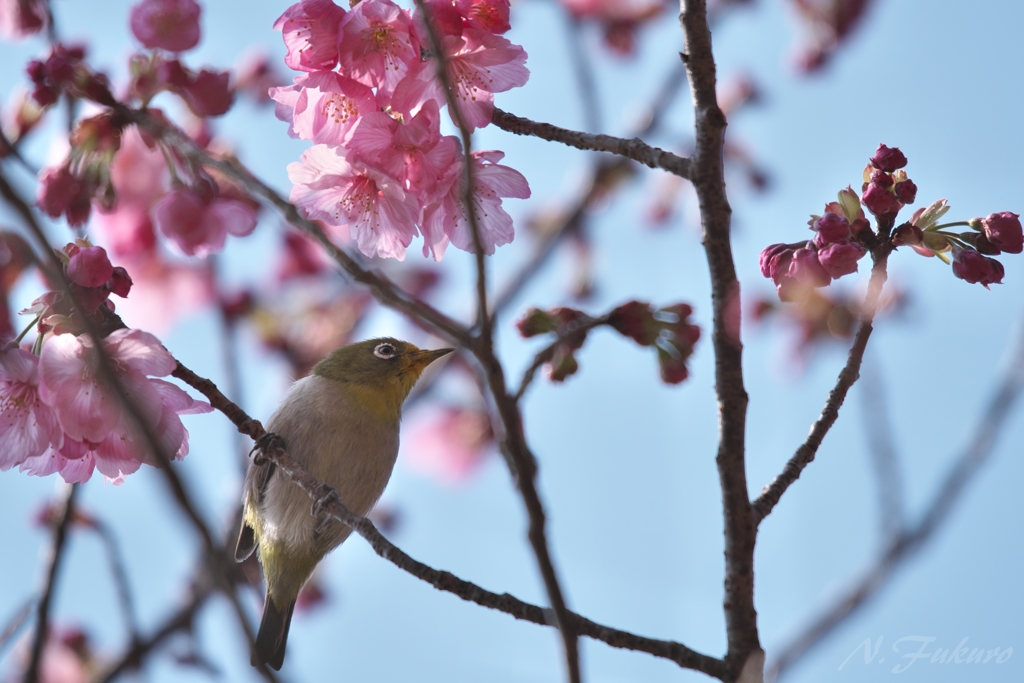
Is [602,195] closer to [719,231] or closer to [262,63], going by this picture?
[262,63]

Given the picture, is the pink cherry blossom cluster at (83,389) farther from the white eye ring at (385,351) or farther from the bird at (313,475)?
the white eye ring at (385,351)

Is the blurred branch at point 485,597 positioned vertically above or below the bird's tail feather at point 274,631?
below

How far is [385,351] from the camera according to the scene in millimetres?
4598

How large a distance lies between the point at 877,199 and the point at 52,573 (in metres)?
2.93

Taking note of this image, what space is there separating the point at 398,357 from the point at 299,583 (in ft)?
3.87

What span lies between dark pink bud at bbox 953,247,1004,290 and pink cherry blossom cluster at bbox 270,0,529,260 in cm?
110

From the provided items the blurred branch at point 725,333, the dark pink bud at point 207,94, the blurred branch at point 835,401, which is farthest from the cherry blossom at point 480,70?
the dark pink bud at point 207,94

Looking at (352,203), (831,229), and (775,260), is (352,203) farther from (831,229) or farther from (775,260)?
(831,229)

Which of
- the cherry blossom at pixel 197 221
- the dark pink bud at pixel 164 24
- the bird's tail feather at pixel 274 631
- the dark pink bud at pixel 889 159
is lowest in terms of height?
the bird's tail feather at pixel 274 631

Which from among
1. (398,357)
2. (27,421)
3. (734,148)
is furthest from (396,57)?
(734,148)

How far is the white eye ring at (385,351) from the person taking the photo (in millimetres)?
4574

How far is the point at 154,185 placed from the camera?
13.8ft

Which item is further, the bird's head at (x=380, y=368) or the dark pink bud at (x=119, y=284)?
the bird's head at (x=380, y=368)

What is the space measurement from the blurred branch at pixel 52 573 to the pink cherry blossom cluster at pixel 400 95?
1.56 m
